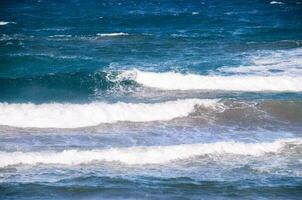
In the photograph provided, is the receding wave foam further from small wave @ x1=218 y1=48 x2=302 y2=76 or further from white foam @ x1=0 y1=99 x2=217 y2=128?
small wave @ x1=218 y1=48 x2=302 y2=76

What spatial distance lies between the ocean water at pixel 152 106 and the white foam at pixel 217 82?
47mm

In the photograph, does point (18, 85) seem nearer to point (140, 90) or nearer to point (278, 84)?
point (140, 90)

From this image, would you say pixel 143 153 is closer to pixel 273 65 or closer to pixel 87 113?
pixel 87 113

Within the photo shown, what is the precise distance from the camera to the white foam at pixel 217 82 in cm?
2103

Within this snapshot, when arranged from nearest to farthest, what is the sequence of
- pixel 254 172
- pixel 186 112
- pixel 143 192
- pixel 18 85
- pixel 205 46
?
pixel 143 192 < pixel 254 172 < pixel 186 112 < pixel 18 85 < pixel 205 46

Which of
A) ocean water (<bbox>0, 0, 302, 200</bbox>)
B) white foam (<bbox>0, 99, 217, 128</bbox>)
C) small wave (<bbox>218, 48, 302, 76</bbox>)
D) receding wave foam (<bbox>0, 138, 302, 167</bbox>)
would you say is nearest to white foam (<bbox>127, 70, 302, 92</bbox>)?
ocean water (<bbox>0, 0, 302, 200</bbox>)

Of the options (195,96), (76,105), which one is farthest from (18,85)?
(195,96)

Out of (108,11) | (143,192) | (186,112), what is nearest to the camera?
(143,192)

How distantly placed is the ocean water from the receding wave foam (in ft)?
0.09

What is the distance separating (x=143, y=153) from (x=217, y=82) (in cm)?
887

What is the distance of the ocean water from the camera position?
1177 centimetres

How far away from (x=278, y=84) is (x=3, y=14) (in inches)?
1061

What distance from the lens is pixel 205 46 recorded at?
27547mm

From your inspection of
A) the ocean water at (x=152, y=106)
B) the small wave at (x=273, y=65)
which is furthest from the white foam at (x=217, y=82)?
the small wave at (x=273, y=65)
